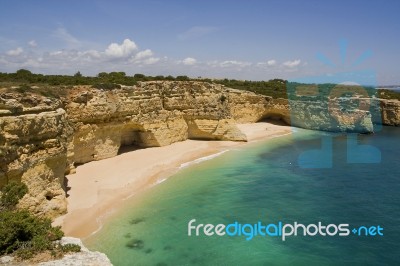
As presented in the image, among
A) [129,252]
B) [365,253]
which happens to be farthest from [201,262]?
[365,253]

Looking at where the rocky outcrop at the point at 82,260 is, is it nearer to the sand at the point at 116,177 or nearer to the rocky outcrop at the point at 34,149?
the sand at the point at 116,177

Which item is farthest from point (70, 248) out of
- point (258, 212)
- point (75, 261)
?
point (258, 212)

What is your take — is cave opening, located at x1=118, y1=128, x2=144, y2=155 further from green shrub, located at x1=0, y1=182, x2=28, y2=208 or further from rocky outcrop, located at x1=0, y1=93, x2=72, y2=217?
green shrub, located at x1=0, y1=182, x2=28, y2=208

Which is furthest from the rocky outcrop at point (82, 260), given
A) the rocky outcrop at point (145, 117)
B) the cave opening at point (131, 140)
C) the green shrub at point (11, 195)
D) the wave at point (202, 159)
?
the cave opening at point (131, 140)

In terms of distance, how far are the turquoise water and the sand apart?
1.10m

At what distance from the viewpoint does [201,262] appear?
46.4 ft

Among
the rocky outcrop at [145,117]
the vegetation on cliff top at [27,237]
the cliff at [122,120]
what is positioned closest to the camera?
the vegetation on cliff top at [27,237]

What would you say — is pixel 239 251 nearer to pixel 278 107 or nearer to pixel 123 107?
pixel 123 107

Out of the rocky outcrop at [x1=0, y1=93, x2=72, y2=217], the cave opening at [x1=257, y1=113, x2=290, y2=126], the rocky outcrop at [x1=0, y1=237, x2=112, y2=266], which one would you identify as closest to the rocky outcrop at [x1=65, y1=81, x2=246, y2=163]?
the rocky outcrop at [x1=0, y1=93, x2=72, y2=217]

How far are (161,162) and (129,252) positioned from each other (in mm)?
15292

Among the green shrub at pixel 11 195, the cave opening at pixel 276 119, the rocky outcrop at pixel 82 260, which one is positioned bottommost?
the rocky outcrop at pixel 82 260

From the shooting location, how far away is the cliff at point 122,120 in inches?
688

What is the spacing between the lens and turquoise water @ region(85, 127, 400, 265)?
1464 centimetres

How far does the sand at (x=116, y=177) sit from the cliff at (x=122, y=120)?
3.38 ft
